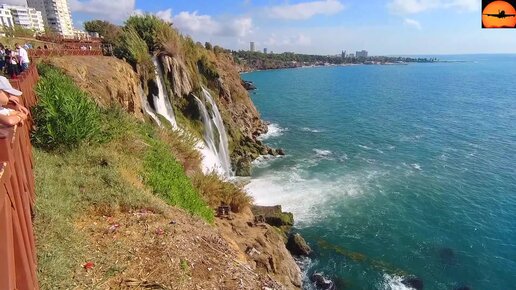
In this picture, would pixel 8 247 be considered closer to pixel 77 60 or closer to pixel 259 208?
pixel 77 60

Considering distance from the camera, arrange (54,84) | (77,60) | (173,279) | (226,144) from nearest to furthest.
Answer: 1. (173,279)
2. (54,84)
3. (77,60)
4. (226,144)

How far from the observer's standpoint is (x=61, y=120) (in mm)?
11781

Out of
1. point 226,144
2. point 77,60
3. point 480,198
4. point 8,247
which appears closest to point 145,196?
point 8,247

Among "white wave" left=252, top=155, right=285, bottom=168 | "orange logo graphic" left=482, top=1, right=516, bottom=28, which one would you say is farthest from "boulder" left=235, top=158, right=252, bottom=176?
"orange logo graphic" left=482, top=1, right=516, bottom=28

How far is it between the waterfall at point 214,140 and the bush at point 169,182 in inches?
549

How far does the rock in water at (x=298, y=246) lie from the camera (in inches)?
827

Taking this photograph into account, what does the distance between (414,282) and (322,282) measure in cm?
517

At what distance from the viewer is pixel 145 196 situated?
10547 mm

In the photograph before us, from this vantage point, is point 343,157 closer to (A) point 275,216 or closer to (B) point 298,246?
(A) point 275,216

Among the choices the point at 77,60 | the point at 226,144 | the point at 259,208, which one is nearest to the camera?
the point at 77,60

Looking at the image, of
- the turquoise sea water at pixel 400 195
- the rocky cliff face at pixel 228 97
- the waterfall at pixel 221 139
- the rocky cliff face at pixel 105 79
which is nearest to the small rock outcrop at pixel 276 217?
the turquoise sea water at pixel 400 195

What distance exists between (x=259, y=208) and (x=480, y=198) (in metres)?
18.4

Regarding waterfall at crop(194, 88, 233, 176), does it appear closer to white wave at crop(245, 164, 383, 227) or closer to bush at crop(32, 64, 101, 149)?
white wave at crop(245, 164, 383, 227)

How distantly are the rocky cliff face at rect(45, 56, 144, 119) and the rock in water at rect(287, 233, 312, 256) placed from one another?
472 inches
